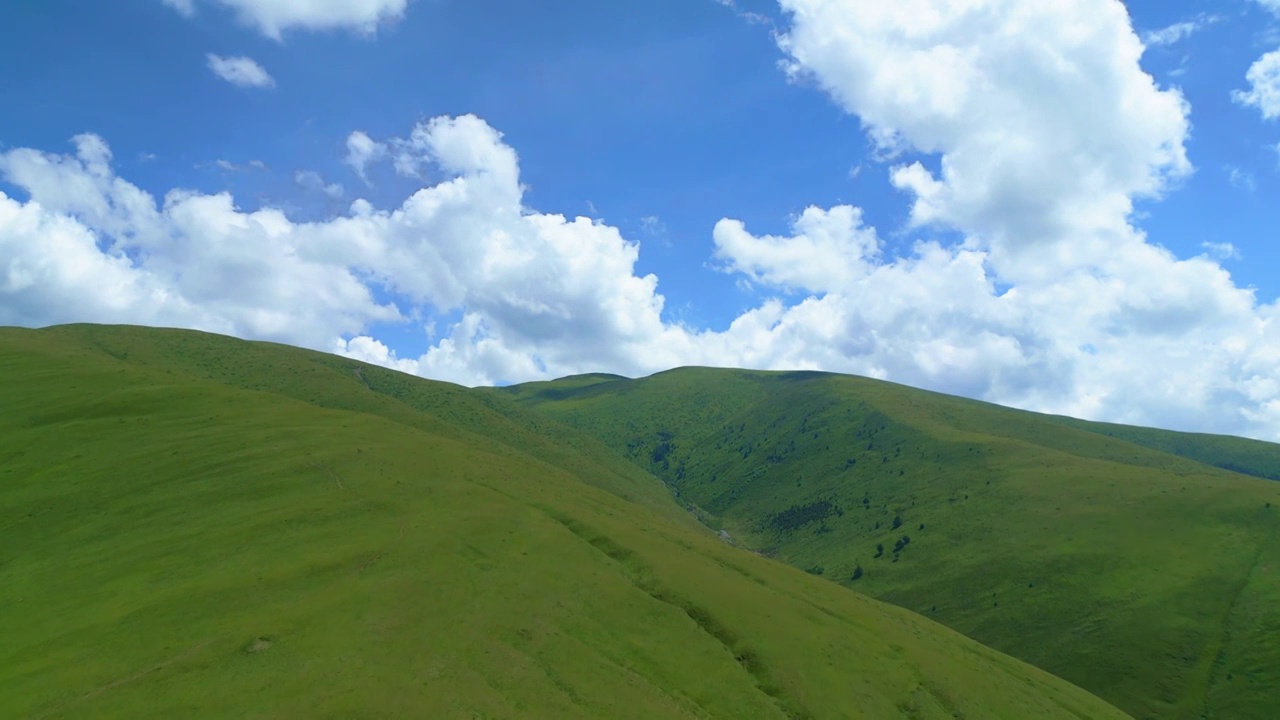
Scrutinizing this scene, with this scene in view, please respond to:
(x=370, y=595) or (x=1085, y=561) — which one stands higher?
(x=1085, y=561)

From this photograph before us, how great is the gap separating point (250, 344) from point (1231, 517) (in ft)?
680

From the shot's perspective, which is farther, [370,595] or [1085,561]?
[1085,561]

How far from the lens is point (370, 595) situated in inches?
1828

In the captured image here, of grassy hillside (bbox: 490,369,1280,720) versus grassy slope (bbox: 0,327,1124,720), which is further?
grassy hillside (bbox: 490,369,1280,720)

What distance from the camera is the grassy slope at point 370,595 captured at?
3862 cm

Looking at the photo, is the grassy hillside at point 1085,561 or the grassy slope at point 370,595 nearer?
the grassy slope at point 370,595

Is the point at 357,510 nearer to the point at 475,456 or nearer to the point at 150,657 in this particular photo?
the point at 150,657

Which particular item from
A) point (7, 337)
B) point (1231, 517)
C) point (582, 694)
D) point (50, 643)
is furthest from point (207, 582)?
point (1231, 517)

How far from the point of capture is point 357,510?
61031 millimetres

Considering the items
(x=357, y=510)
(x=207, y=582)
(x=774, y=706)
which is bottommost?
(x=774, y=706)

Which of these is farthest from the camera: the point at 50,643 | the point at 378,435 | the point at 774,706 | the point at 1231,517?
the point at 1231,517

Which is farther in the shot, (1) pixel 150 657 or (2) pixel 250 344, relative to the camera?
(2) pixel 250 344

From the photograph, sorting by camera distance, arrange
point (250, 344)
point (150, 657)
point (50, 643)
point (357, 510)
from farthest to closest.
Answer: point (250, 344)
point (357, 510)
point (50, 643)
point (150, 657)

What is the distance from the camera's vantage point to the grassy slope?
38.6 m
